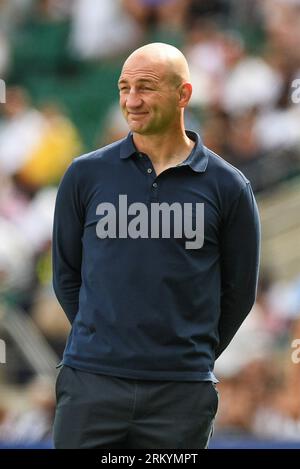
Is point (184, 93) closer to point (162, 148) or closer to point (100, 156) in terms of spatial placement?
point (162, 148)

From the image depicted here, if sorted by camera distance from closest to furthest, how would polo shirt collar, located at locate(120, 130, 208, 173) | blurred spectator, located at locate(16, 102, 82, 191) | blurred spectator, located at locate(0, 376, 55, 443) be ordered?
polo shirt collar, located at locate(120, 130, 208, 173)
blurred spectator, located at locate(0, 376, 55, 443)
blurred spectator, located at locate(16, 102, 82, 191)

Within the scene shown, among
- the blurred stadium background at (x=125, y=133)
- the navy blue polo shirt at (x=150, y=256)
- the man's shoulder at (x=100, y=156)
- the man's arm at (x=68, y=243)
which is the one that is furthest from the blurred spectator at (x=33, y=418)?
the man's shoulder at (x=100, y=156)

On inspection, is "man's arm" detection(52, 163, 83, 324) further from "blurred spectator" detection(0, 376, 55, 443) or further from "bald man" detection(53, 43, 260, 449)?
"blurred spectator" detection(0, 376, 55, 443)

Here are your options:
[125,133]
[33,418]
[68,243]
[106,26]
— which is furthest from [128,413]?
[106,26]

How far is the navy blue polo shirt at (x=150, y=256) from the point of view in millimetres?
2709

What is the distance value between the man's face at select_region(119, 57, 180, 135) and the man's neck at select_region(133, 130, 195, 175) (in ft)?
0.19

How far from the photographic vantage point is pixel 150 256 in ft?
8.91

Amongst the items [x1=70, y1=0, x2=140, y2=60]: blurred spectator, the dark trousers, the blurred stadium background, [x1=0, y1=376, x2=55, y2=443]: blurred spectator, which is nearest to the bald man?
the dark trousers

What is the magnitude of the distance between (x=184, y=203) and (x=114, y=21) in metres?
3.93

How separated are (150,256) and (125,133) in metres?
3.75

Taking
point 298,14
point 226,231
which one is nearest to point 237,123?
point 298,14

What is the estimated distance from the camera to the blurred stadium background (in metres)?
6.18

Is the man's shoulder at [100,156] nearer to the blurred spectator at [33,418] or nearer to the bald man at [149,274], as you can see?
the bald man at [149,274]

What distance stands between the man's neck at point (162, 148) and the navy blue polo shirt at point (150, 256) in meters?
0.02
